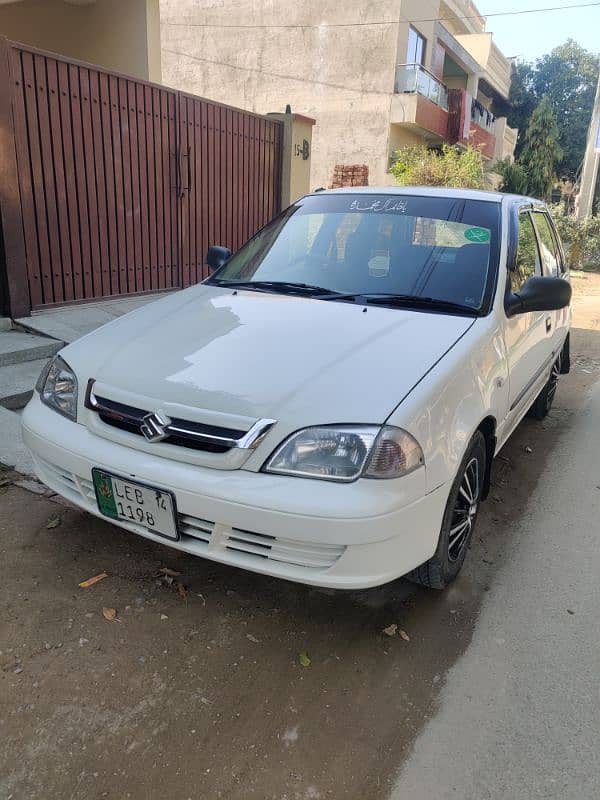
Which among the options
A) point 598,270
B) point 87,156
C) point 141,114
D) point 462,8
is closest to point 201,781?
point 87,156

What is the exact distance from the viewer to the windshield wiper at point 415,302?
118 inches

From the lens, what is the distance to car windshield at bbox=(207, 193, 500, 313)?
3145 millimetres

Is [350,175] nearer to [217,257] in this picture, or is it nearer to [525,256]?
[217,257]

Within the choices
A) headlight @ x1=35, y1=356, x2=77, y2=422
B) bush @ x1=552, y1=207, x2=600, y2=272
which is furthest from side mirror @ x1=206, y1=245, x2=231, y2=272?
bush @ x1=552, y1=207, x2=600, y2=272

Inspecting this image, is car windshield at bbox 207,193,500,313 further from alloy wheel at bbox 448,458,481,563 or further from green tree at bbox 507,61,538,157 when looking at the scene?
green tree at bbox 507,61,538,157

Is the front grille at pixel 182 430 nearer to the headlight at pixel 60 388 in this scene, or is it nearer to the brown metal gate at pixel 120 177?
the headlight at pixel 60 388

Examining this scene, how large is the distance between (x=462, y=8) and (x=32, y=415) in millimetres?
27979

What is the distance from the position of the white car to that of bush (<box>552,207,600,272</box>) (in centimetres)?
1458

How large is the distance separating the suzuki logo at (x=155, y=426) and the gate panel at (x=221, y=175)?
5811 millimetres

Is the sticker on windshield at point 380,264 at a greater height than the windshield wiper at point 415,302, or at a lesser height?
greater

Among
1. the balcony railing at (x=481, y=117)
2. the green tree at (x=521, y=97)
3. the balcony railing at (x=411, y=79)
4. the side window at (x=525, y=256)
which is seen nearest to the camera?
the side window at (x=525, y=256)

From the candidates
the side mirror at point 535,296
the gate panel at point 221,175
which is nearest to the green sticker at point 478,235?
the side mirror at point 535,296

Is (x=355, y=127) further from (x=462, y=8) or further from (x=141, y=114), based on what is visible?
(x=141, y=114)

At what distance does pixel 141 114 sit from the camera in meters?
Result: 6.81
